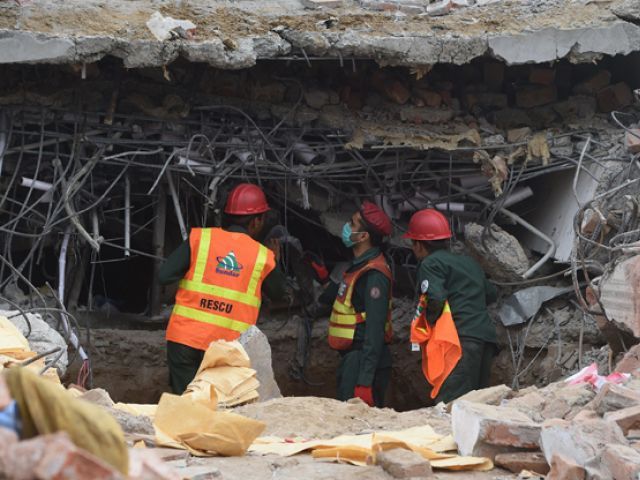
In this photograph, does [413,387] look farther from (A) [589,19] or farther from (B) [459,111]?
(A) [589,19]

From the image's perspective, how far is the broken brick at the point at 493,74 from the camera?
857 centimetres

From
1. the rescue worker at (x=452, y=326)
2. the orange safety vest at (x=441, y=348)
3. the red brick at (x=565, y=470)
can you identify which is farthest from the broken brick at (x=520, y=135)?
the red brick at (x=565, y=470)

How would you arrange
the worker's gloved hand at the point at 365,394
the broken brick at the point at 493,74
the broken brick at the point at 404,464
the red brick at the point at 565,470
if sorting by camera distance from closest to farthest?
the red brick at the point at 565,470 → the broken brick at the point at 404,464 → the worker's gloved hand at the point at 365,394 → the broken brick at the point at 493,74

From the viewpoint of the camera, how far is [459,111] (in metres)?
8.59

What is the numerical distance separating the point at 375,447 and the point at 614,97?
4617 mm

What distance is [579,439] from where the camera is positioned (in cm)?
462

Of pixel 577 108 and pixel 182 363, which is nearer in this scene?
pixel 182 363

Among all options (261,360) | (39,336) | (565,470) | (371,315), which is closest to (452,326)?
(371,315)

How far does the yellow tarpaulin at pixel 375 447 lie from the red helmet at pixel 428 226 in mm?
2625

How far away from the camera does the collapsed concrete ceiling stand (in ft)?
24.7

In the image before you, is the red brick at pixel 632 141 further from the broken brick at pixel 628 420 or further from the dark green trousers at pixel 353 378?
the broken brick at pixel 628 420

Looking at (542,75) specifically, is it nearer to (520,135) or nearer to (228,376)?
(520,135)

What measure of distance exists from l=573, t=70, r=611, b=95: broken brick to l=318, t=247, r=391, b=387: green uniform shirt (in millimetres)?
1959

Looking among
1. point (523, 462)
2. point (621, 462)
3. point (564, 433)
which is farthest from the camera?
point (523, 462)
